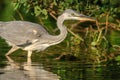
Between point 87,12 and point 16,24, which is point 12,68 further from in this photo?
point 87,12

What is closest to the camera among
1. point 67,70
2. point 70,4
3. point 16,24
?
point 67,70

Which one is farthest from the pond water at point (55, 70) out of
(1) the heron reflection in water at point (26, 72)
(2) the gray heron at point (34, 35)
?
(2) the gray heron at point (34, 35)

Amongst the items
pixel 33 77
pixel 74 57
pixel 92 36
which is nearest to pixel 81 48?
pixel 92 36

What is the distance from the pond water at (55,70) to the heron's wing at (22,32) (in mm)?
464

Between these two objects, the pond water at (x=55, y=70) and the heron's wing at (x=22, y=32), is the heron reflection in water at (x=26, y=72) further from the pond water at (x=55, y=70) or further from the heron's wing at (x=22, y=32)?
the heron's wing at (x=22, y=32)

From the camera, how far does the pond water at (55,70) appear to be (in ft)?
41.3

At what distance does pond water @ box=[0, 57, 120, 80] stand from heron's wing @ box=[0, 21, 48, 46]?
18.3 inches

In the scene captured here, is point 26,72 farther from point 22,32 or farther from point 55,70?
point 22,32

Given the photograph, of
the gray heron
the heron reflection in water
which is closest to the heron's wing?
the gray heron

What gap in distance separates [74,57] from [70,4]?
5.21 feet

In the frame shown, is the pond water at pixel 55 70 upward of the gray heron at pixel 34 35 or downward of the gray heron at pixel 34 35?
downward

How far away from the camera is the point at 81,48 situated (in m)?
16.8

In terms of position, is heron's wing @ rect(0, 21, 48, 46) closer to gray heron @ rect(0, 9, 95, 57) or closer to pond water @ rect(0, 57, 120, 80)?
gray heron @ rect(0, 9, 95, 57)

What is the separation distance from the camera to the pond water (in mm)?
12602
